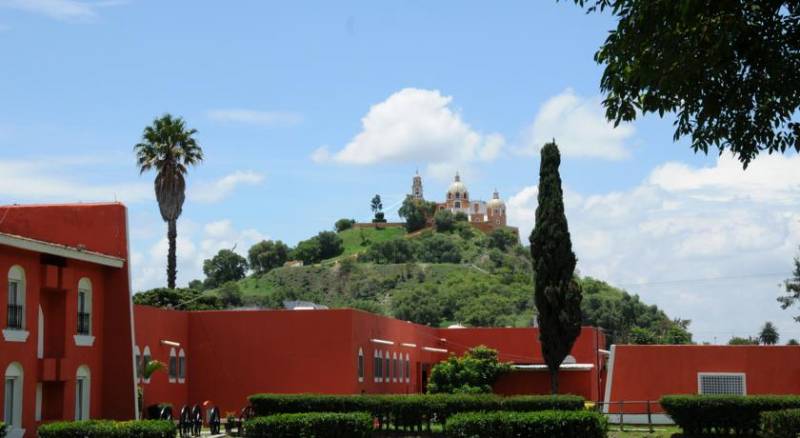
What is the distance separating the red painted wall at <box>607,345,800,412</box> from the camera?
35531mm

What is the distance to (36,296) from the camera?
77.3 feet

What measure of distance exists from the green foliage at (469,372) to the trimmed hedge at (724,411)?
1389 cm

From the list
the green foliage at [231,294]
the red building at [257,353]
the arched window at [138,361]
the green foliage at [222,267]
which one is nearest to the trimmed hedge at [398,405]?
the arched window at [138,361]

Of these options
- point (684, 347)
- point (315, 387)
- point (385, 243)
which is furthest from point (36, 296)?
point (385, 243)

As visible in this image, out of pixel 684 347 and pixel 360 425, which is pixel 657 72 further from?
pixel 684 347

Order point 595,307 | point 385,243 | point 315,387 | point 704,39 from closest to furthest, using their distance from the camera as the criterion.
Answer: point 704,39 < point 315,387 < point 595,307 < point 385,243

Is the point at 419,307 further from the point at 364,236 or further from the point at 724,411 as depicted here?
the point at 724,411

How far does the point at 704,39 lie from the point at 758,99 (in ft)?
3.43

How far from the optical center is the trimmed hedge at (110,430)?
20.3 m

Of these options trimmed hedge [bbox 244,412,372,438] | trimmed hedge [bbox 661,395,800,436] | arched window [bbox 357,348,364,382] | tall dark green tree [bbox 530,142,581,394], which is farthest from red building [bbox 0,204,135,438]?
tall dark green tree [bbox 530,142,581,394]

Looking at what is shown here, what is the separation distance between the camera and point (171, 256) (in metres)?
55.4

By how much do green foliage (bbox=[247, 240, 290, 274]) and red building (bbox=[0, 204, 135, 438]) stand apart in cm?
13329

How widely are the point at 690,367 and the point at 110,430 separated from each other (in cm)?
2264

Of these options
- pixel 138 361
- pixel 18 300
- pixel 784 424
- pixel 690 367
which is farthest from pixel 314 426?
pixel 690 367
